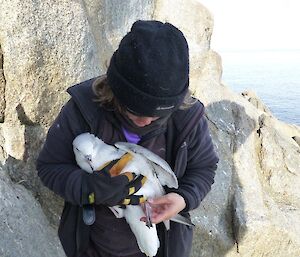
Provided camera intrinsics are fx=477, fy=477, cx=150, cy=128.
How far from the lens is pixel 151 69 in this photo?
2.36 m

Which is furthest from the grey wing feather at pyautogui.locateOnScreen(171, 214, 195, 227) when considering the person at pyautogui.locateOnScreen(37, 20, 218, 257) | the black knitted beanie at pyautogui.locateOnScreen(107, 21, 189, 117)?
the black knitted beanie at pyautogui.locateOnScreen(107, 21, 189, 117)

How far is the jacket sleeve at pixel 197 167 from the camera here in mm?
2926

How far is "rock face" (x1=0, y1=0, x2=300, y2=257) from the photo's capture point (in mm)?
4301

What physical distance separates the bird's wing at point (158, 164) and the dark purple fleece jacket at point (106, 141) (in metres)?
0.10

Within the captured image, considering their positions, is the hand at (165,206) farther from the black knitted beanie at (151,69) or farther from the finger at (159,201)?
the black knitted beanie at (151,69)

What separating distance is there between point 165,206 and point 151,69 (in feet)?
2.89

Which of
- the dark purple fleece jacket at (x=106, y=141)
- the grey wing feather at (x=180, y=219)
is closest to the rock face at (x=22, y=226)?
the dark purple fleece jacket at (x=106, y=141)

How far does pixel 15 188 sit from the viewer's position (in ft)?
13.1

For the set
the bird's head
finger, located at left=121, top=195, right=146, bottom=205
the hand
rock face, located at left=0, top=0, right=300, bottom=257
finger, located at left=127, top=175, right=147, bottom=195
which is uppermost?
the bird's head

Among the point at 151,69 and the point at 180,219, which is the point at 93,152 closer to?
the point at 151,69

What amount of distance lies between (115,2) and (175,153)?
4255 millimetres

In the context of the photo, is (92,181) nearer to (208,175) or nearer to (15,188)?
(208,175)

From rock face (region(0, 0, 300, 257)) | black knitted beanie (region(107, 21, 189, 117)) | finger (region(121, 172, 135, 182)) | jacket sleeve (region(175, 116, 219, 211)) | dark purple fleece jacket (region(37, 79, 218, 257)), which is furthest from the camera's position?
rock face (region(0, 0, 300, 257))

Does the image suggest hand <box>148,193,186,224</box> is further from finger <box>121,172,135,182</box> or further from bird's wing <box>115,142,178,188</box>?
finger <box>121,172,135,182</box>
